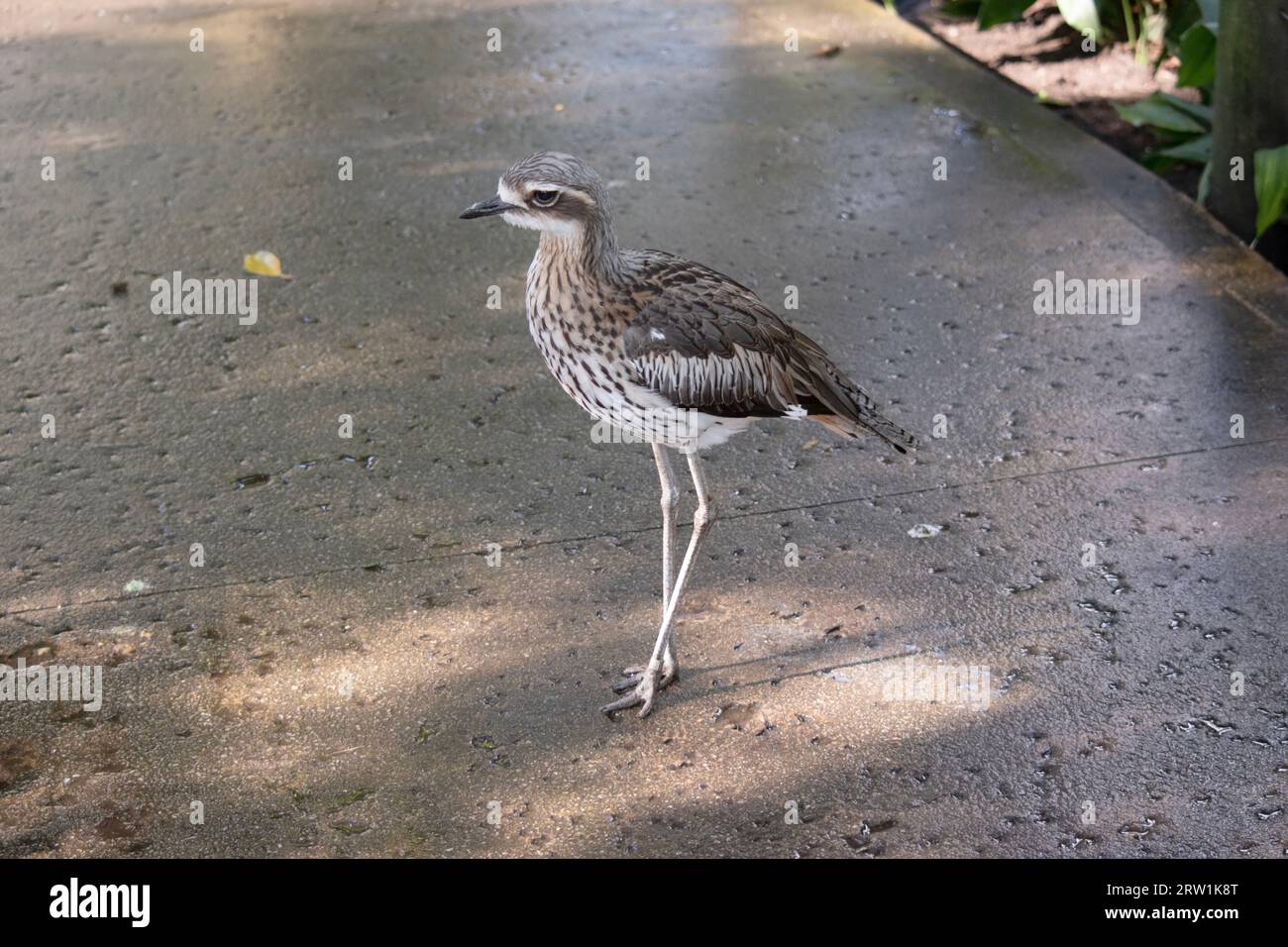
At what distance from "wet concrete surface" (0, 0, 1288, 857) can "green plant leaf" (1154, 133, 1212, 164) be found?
Answer: 207 mm

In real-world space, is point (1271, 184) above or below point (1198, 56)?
below

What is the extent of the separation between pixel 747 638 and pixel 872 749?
580 millimetres

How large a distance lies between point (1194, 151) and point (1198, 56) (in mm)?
428

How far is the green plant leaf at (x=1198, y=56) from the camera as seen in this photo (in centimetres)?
667

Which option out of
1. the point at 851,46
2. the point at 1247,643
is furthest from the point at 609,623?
the point at 851,46

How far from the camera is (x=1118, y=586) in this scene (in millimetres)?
4398

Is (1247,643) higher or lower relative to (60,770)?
higher

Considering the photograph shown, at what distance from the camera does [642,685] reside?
3979mm

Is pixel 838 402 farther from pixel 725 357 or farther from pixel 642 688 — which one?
pixel 642 688

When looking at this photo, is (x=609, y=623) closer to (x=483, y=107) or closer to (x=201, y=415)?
(x=201, y=415)

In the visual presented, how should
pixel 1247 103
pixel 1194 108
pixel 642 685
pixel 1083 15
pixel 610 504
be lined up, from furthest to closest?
pixel 1083 15 → pixel 1194 108 → pixel 1247 103 → pixel 610 504 → pixel 642 685

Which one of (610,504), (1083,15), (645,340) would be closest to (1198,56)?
(1083,15)

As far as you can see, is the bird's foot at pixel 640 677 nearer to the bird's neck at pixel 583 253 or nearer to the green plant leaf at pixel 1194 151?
the bird's neck at pixel 583 253

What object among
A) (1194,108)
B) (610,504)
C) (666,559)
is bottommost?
(610,504)
